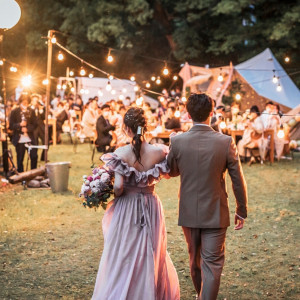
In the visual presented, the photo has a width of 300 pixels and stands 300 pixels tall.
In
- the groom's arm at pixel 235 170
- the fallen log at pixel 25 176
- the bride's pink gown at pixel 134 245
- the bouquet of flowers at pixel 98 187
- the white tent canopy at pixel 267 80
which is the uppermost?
the white tent canopy at pixel 267 80

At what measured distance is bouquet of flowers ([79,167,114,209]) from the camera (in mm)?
4039

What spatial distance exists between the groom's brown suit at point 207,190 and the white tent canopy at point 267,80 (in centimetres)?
1449

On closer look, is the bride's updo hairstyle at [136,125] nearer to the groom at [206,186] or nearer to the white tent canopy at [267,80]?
the groom at [206,186]

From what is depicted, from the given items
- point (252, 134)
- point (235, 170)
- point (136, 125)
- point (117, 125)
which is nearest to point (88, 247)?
point (136, 125)

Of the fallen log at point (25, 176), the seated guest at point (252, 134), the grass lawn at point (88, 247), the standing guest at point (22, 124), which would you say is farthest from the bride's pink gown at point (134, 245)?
the seated guest at point (252, 134)

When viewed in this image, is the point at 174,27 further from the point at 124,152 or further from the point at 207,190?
the point at 207,190

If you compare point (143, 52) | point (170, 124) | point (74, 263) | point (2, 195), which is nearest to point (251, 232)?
point (74, 263)

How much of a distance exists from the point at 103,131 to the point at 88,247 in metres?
8.26

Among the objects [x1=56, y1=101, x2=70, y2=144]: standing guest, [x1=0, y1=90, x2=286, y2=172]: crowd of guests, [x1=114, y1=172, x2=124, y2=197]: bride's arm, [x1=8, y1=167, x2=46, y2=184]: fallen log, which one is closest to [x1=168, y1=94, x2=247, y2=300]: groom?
[x1=114, y1=172, x2=124, y2=197]: bride's arm

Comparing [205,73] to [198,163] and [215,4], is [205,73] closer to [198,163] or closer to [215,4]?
[215,4]

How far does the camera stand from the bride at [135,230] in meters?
3.81

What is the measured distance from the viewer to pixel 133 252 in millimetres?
3836

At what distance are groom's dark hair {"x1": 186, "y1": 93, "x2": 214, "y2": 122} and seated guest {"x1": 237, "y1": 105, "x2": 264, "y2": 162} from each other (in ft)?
32.5

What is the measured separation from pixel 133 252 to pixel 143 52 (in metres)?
25.5
